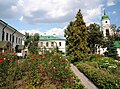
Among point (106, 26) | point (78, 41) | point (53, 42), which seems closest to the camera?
point (78, 41)

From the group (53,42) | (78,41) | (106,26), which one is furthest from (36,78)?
(106,26)

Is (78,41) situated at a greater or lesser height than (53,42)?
lesser

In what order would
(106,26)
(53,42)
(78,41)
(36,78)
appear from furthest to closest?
(106,26), (53,42), (78,41), (36,78)

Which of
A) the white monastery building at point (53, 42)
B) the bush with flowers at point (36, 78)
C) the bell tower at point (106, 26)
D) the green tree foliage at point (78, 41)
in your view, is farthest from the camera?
the bell tower at point (106, 26)

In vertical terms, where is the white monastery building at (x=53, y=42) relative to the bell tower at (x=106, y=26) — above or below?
below

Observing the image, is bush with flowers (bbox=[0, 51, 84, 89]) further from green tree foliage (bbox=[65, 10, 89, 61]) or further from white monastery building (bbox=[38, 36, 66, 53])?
white monastery building (bbox=[38, 36, 66, 53])

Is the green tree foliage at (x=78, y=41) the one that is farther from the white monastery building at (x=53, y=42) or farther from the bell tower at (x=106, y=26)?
the bell tower at (x=106, y=26)

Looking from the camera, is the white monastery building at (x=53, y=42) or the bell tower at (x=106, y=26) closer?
the white monastery building at (x=53, y=42)

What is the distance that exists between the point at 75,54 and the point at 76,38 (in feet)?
7.69

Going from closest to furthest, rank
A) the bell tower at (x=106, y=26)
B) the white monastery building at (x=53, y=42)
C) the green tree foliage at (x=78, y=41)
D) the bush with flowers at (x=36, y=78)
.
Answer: the bush with flowers at (x=36, y=78)
the green tree foliage at (x=78, y=41)
the white monastery building at (x=53, y=42)
the bell tower at (x=106, y=26)

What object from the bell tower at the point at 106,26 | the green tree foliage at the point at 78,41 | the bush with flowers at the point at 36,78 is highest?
the bell tower at the point at 106,26

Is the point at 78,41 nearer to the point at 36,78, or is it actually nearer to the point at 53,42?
the point at 36,78

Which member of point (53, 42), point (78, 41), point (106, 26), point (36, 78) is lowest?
point (36, 78)

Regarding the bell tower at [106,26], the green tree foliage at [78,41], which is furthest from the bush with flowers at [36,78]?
the bell tower at [106,26]
